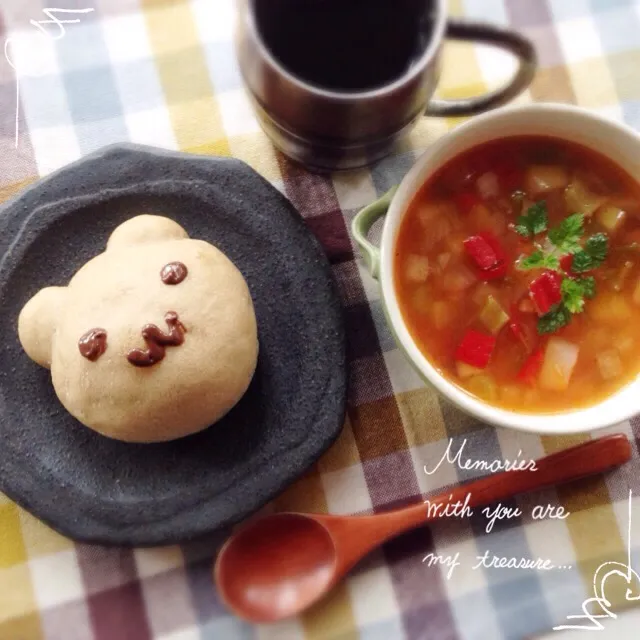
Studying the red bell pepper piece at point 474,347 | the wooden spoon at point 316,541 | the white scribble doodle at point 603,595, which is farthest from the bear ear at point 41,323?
the white scribble doodle at point 603,595

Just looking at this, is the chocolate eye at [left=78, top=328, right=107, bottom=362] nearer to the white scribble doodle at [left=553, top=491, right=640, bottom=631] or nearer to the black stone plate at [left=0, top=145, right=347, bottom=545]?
the black stone plate at [left=0, top=145, right=347, bottom=545]

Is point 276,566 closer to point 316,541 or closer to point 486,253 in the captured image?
A: point 316,541

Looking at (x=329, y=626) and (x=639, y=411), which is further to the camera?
(x=329, y=626)

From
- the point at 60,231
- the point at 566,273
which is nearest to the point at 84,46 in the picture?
the point at 60,231

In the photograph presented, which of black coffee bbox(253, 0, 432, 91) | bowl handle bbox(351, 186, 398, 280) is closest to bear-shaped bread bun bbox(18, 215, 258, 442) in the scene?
bowl handle bbox(351, 186, 398, 280)

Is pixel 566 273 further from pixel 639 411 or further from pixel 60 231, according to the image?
pixel 60 231
